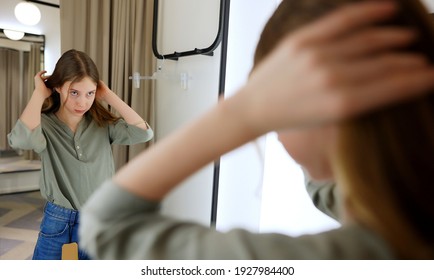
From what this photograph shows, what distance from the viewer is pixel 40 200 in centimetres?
61

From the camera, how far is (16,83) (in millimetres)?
584

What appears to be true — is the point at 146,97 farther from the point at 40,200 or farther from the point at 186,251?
the point at 186,251

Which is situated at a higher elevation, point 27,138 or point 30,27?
point 30,27

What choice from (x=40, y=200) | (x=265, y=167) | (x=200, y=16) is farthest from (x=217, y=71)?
(x=40, y=200)

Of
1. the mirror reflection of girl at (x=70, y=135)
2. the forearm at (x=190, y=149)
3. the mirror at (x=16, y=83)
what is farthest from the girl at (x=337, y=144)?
the mirror at (x=16, y=83)

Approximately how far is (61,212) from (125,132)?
19 centimetres

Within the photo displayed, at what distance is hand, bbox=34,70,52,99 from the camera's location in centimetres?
57

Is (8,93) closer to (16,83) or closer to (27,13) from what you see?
(16,83)

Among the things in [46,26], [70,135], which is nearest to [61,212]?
[70,135]

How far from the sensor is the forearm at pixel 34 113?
0.56 metres

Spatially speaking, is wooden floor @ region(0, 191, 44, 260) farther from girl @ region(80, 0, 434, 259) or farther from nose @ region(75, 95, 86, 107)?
girl @ region(80, 0, 434, 259)

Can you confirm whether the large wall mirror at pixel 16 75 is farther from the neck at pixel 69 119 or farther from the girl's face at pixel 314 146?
A: the girl's face at pixel 314 146

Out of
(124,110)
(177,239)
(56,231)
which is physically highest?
(124,110)

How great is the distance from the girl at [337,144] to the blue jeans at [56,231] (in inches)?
13.4
